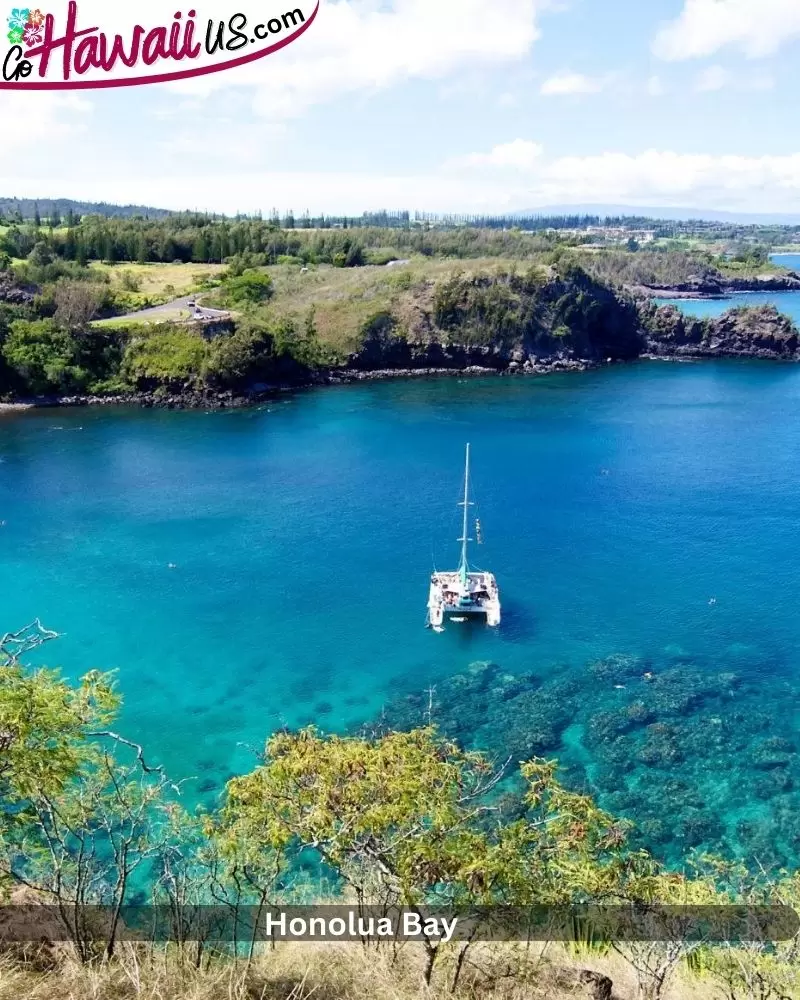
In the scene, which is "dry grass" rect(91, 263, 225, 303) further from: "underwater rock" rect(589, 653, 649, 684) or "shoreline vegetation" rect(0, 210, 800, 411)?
"underwater rock" rect(589, 653, 649, 684)

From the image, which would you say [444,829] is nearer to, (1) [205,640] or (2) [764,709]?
(2) [764,709]

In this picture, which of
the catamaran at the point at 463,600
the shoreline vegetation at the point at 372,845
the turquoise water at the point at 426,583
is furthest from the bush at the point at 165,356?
the catamaran at the point at 463,600

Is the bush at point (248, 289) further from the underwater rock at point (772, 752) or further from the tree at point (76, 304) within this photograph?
the underwater rock at point (772, 752)

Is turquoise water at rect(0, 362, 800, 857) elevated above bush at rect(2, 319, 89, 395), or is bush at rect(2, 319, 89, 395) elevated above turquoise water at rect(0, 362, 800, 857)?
bush at rect(2, 319, 89, 395)

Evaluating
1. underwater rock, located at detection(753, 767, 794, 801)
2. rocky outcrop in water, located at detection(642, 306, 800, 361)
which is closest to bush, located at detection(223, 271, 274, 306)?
rocky outcrop in water, located at detection(642, 306, 800, 361)

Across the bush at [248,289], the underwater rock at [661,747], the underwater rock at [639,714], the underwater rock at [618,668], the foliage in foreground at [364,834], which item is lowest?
the underwater rock at [661,747]

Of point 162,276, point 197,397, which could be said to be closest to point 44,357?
point 197,397
